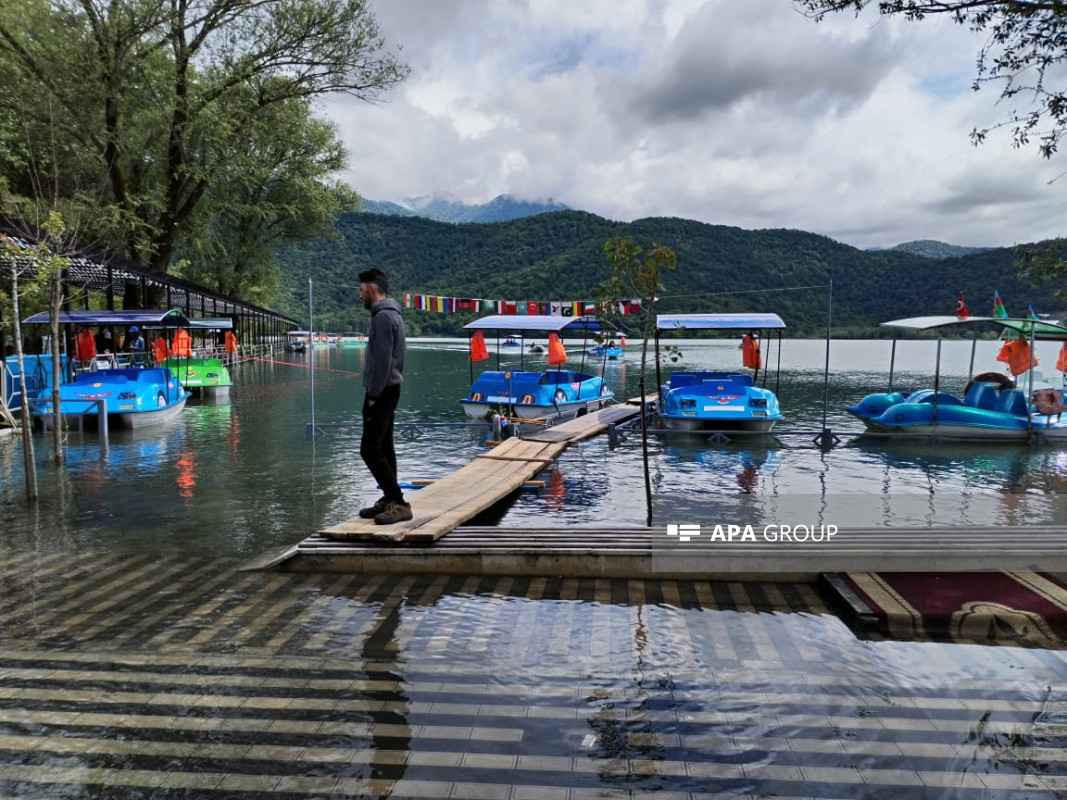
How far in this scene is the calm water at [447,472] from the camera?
9.89 metres

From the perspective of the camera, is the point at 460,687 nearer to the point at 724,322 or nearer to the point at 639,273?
the point at 639,273

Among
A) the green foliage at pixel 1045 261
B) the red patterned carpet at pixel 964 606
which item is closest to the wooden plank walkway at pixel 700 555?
the red patterned carpet at pixel 964 606

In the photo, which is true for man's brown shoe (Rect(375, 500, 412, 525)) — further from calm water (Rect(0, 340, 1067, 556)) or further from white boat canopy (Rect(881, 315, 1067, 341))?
white boat canopy (Rect(881, 315, 1067, 341))

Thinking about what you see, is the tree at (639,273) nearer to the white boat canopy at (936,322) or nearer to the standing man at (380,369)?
the standing man at (380,369)

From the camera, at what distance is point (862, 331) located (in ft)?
290

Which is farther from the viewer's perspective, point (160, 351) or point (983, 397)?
point (160, 351)

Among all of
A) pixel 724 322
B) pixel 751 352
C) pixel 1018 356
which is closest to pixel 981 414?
pixel 1018 356

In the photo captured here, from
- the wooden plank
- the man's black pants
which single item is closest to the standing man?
the man's black pants

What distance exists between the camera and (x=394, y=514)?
25.8ft

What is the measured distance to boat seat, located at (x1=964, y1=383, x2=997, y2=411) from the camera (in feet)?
63.9

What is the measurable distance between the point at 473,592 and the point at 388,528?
1.42 meters

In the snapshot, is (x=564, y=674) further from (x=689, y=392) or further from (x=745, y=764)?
(x=689, y=392)

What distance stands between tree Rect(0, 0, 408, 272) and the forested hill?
1808 cm

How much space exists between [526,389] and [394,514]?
1372 centimetres
